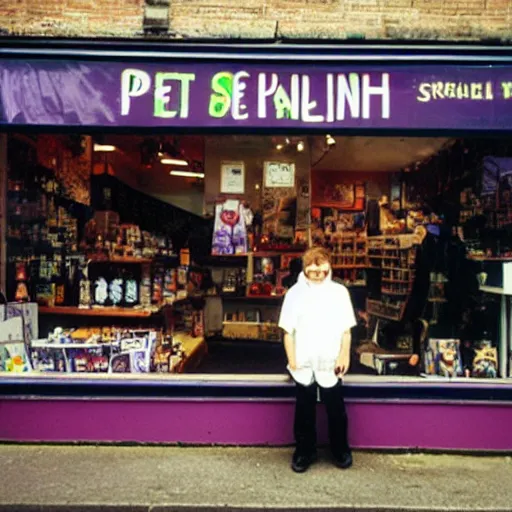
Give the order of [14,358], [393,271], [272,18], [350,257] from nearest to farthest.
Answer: [272,18], [14,358], [393,271], [350,257]

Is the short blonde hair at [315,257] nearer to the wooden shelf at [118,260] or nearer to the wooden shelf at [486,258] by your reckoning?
the wooden shelf at [486,258]

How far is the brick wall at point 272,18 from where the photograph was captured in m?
5.79

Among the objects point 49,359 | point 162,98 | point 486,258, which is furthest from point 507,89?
point 49,359

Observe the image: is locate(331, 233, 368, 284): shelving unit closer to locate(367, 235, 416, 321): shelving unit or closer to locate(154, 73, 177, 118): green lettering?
locate(367, 235, 416, 321): shelving unit

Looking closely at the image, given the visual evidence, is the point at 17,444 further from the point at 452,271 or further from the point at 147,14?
the point at 452,271

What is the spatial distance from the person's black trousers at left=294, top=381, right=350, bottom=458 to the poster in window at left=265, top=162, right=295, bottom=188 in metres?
3.19

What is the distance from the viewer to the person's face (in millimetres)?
5152

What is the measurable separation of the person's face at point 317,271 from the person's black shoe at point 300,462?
1488 mm

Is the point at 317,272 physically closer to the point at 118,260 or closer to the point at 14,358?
the point at 118,260

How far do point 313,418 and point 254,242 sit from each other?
3.44 m

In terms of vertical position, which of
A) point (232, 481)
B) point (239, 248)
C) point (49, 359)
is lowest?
point (232, 481)

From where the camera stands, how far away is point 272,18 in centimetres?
582

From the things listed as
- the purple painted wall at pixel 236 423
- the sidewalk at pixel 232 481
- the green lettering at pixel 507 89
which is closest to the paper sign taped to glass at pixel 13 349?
the purple painted wall at pixel 236 423

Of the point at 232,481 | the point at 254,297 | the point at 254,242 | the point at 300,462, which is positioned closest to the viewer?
the point at 232,481
